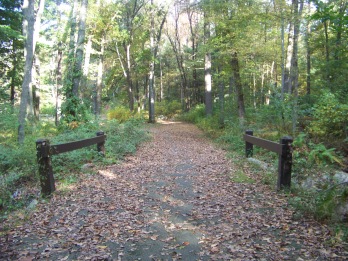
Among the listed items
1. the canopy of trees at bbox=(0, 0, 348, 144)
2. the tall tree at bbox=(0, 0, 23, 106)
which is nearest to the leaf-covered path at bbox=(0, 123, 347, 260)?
the canopy of trees at bbox=(0, 0, 348, 144)

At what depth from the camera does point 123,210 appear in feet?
17.4

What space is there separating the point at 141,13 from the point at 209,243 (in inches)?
1117

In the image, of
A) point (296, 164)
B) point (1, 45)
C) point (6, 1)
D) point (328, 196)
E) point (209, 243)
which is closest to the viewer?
point (209, 243)

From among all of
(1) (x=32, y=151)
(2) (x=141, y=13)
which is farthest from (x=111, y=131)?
(2) (x=141, y=13)

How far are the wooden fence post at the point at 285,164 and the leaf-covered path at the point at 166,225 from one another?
34 cm

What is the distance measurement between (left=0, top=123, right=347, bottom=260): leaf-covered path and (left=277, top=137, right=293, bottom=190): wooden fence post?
13.4 inches

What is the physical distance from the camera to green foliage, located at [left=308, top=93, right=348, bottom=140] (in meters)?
8.16

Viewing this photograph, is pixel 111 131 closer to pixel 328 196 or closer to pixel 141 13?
pixel 328 196

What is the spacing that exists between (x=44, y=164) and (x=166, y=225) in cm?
317

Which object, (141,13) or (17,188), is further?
(141,13)

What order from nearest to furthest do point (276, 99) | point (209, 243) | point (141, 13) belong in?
point (209, 243), point (276, 99), point (141, 13)

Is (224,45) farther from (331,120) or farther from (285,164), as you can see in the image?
(285,164)

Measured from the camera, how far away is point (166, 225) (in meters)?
4.62

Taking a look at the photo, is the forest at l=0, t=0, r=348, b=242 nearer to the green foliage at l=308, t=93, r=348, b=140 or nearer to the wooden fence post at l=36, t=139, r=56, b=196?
the green foliage at l=308, t=93, r=348, b=140
